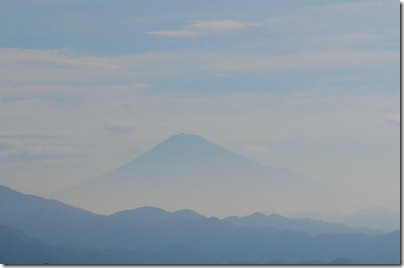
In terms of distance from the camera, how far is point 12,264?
1894 centimetres

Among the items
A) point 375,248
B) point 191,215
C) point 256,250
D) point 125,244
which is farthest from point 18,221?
point 375,248

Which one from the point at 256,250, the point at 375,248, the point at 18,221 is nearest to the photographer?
the point at 375,248

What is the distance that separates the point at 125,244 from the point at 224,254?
2370 millimetres

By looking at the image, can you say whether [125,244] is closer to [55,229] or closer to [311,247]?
[55,229]

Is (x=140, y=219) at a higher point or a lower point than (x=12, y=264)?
higher

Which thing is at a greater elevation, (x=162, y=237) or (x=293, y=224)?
(x=293, y=224)

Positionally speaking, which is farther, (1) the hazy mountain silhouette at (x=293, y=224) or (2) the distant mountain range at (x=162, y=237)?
(1) the hazy mountain silhouette at (x=293, y=224)

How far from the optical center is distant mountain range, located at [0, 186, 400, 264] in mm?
18891

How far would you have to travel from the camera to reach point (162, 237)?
19719 mm

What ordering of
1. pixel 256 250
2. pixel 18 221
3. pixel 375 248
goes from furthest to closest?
1. pixel 18 221
2. pixel 256 250
3. pixel 375 248

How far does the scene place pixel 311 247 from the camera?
63.9ft

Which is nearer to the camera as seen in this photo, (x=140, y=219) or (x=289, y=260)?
(x=289, y=260)

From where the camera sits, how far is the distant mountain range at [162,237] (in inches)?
744

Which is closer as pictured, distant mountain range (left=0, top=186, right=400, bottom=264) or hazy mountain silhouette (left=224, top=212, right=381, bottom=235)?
distant mountain range (left=0, top=186, right=400, bottom=264)
